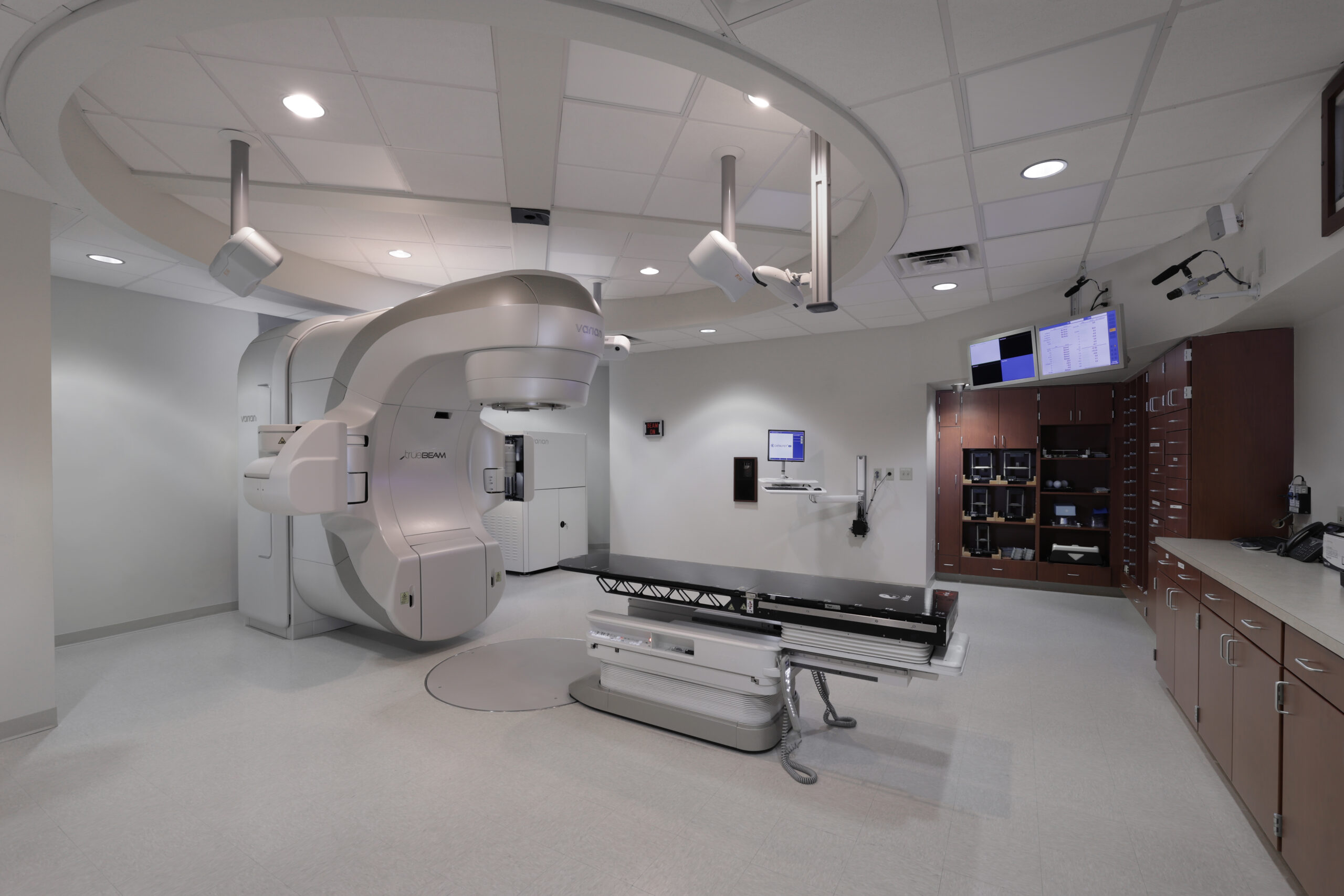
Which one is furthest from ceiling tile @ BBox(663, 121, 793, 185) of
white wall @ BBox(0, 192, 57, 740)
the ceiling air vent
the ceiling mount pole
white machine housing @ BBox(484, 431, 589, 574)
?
white machine housing @ BBox(484, 431, 589, 574)

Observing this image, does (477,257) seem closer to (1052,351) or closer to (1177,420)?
(1052,351)

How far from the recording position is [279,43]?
2271 millimetres

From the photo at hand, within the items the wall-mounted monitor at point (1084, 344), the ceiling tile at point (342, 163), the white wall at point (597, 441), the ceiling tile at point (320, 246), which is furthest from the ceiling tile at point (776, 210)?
the white wall at point (597, 441)

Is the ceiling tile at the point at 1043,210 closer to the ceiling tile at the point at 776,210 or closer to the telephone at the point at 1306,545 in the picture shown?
the ceiling tile at the point at 776,210

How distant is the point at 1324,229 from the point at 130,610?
24.6 ft

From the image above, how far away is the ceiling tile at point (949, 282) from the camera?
4.48 m

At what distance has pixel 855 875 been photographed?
210cm

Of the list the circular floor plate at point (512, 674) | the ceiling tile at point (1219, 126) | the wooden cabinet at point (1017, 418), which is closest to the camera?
the ceiling tile at point (1219, 126)

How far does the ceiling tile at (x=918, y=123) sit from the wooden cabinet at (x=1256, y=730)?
89.6 inches

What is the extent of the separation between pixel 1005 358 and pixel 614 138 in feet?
11.6

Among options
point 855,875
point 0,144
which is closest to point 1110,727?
point 855,875

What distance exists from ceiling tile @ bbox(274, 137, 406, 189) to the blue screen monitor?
453 cm

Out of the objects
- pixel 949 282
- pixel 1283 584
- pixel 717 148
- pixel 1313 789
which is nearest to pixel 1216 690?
pixel 1283 584

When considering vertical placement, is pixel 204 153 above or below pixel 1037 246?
above
